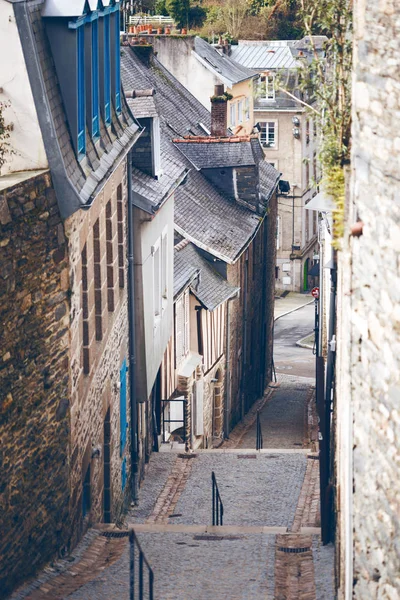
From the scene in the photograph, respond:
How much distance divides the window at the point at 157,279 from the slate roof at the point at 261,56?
3488cm

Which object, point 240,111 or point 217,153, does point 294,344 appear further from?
point 217,153

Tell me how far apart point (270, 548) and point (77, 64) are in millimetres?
5945

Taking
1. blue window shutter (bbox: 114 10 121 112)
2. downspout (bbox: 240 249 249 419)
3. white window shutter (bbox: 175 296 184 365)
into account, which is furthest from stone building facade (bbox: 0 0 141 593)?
downspout (bbox: 240 249 249 419)

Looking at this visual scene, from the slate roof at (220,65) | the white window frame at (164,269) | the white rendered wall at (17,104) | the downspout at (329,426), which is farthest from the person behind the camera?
the slate roof at (220,65)

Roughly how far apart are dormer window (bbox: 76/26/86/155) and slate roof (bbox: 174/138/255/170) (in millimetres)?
16568

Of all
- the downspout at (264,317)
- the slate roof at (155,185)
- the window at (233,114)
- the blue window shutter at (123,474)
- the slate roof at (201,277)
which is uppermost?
the slate roof at (155,185)

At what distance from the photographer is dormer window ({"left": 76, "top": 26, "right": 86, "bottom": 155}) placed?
12.1 meters

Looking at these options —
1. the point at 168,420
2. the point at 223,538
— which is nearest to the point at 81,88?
the point at 223,538

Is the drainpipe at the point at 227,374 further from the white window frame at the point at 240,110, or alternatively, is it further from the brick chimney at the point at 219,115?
the white window frame at the point at 240,110

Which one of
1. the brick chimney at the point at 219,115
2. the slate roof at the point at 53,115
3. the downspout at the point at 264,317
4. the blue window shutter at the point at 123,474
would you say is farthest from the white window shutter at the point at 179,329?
the downspout at the point at 264,317

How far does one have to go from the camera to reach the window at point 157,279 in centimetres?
1864

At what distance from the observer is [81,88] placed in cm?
1255

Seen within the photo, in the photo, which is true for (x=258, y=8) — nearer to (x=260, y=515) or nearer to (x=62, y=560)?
(x=260, y=515)

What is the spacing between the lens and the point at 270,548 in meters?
13.7
